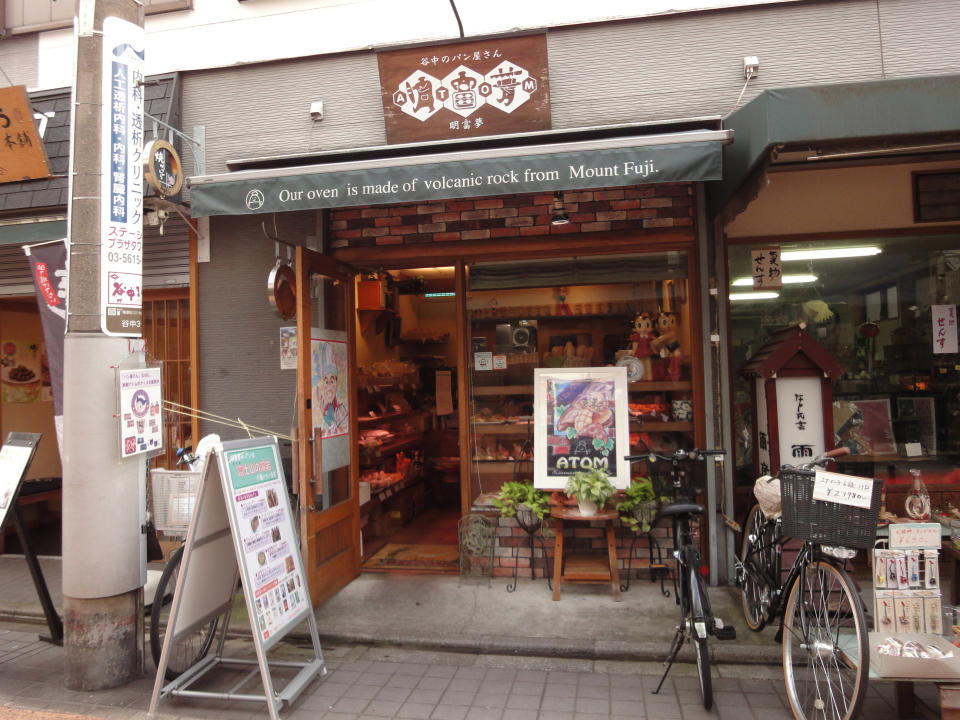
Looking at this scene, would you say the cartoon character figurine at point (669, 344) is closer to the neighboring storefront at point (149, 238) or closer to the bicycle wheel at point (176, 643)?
the bicycle wheel at point (176, 643)

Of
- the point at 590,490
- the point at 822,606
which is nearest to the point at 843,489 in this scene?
the point at 822,606

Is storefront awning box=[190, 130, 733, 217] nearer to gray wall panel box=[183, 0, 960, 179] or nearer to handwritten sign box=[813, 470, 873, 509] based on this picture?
gray wall panel box=[183, 0, 960, 179]

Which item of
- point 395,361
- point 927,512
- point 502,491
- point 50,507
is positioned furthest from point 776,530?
point 50,507

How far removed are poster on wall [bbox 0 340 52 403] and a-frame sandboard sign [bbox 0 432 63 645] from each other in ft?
13.4

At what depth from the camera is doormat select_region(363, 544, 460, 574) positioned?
618cm

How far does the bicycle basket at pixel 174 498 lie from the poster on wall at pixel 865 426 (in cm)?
553

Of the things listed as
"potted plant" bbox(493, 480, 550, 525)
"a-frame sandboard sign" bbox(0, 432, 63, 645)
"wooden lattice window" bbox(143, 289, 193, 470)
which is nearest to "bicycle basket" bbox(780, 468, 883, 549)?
"potted plant" bbox(493, 480, 550, 525)

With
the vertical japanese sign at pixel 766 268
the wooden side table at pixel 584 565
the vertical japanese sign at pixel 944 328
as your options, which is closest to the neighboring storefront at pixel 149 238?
the wooden side table at pixel 584 565

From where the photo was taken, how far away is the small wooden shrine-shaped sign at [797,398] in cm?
512

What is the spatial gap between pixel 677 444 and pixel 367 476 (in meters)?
3.40

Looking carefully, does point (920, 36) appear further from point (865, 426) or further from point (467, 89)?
point (467, 89)

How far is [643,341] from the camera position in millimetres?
5953

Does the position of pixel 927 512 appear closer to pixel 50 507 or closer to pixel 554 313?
pixel 554 313

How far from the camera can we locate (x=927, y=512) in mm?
4586
